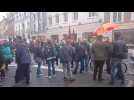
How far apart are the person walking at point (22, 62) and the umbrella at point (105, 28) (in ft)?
5.80

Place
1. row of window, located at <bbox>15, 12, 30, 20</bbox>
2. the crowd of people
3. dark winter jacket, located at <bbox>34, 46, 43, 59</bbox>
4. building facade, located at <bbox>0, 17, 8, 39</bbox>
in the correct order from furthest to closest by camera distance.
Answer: dark winter jacket, located at <bbox>34, 46, 43, 59</bbox> < the crowd of people < building facade, located at <bbox>0, 17, 8, 39</bbox> < row of window, located at <bbox>15, 12, 30, 20</bbox>

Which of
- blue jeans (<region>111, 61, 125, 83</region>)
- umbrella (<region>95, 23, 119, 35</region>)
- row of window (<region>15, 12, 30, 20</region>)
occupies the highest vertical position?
row of window (<region>15, 12, 30, 20</region>)

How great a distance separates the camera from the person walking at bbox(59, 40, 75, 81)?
12.6m

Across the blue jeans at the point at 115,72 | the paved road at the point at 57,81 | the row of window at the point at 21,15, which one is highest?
the row of window at the point at 21,15

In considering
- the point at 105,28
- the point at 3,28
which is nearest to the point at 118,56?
the point at 105,28

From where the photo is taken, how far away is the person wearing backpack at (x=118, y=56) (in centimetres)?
1220

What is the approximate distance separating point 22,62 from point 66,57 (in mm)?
1109

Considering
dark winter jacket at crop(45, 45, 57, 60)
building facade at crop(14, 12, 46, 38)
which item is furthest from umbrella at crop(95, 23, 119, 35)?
building facade at crop(14, 12, 46, 38)

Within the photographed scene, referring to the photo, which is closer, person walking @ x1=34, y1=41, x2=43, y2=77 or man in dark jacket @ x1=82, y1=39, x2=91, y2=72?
person walking @ x1=34, y1=41, x2=43, y2=77

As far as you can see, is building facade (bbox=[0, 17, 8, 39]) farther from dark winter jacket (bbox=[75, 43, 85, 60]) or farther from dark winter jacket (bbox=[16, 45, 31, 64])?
dark winter jacket (bbox=[75, 43, 85, 60])

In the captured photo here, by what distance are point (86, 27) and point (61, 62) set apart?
109cm

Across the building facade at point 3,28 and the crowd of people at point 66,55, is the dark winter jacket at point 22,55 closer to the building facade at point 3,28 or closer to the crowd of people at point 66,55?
the crowd of people at point 66,55

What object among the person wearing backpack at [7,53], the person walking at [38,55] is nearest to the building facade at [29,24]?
the person walking at [38,55]
